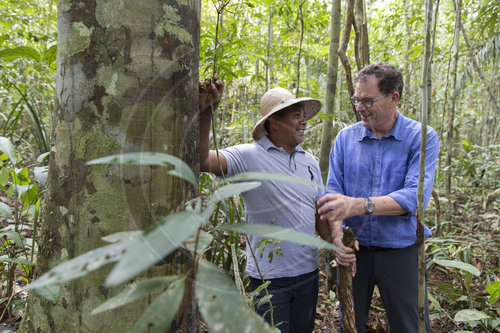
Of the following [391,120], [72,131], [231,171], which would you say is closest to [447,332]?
[391,120]

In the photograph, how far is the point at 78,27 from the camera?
2.89 ft

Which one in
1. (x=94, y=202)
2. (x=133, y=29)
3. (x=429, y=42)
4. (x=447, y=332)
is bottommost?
(x=447, y=332)

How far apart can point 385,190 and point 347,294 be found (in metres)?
0.68

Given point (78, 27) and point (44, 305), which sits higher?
point (78, 27)

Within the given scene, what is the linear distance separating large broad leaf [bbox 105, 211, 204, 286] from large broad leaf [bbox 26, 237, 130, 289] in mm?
39

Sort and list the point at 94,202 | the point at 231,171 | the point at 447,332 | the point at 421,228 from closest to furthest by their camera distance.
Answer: the point at 94,202
the point at 421,228
the point at 231,171
the point at 447,332

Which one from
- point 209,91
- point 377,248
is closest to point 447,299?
point 377,248

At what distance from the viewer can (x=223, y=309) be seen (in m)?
0.46

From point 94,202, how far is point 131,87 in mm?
309

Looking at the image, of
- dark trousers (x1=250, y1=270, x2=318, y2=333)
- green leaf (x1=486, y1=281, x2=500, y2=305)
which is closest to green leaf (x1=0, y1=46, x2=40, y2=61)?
dark trousers (x1=250, y1=270, x2=318, y2=333)

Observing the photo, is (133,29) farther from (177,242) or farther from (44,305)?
(44,305)

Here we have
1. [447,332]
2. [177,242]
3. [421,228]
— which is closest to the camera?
[177,242]

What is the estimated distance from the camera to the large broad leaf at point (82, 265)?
17.3 inches

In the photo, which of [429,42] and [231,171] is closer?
[429,42]
